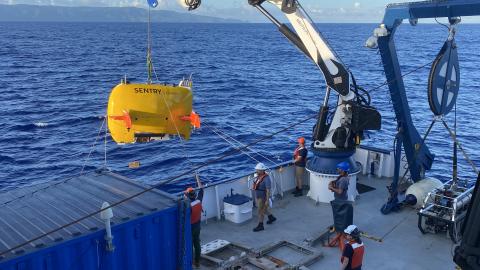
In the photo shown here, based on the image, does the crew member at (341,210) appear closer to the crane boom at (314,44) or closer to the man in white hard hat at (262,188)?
the man in white hard hat at (262,188)

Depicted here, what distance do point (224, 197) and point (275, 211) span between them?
5.02 feet

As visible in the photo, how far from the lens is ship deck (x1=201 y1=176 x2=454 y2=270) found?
1066cm

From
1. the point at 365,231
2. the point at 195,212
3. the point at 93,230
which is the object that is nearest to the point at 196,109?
the point at 365,231

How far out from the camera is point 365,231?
12.2 m

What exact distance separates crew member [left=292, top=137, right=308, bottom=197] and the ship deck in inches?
12.2

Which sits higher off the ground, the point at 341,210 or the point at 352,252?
the point at 352,252

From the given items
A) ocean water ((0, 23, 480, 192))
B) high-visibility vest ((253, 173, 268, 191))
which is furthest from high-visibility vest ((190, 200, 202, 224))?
ocean water ((0, 23, 480, 192))

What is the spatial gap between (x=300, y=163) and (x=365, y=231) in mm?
2986

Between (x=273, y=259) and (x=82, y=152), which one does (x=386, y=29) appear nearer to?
(x=273, y=259)

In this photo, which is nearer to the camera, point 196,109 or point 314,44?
point 314,44

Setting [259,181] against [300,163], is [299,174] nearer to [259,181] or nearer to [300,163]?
[300,163]

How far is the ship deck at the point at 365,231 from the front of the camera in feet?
35.0

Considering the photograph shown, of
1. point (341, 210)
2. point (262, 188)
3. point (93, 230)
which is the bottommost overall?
point (341, 210)

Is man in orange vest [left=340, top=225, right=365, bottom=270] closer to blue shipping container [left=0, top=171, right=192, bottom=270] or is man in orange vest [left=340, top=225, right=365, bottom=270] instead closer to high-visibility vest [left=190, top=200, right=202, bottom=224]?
blue shipping container [left=0, top=171, right=192, bottom=270]
